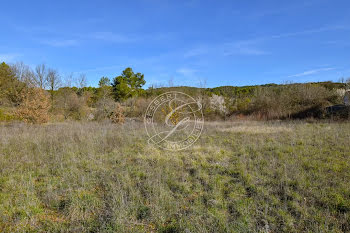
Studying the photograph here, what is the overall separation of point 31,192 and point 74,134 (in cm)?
475

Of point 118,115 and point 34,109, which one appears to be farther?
point 118,115

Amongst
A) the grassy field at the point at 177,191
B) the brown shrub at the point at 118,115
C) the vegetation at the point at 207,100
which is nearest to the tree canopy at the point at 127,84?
the vegetation at the point at 207,100

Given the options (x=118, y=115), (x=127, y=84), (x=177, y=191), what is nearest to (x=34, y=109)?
(x=118, y=115)

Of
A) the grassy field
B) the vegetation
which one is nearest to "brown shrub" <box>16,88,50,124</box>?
the vegetation

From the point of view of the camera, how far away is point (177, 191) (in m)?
3.03

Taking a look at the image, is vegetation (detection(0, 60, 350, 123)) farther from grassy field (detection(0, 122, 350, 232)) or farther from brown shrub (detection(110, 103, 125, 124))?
grassy field (detection(0, 122, 350, 232))

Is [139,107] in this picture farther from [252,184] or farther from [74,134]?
[252,184]

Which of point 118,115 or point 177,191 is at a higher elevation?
point 118,115

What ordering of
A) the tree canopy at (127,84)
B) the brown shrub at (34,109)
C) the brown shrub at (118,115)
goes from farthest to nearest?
the tree canopy at (127,84)
the brown shrub at (118,115)
the brown shrub at (34,109)

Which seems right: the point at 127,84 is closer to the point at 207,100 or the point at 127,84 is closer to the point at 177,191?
the point at 207,100

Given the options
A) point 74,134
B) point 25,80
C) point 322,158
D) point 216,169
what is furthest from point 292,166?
point 25,80

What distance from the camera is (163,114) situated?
1156 centimetres

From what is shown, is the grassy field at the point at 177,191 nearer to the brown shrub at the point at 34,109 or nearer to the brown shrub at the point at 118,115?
the brown shrub at the point at 118,115

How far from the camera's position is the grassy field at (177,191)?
2.21 m
